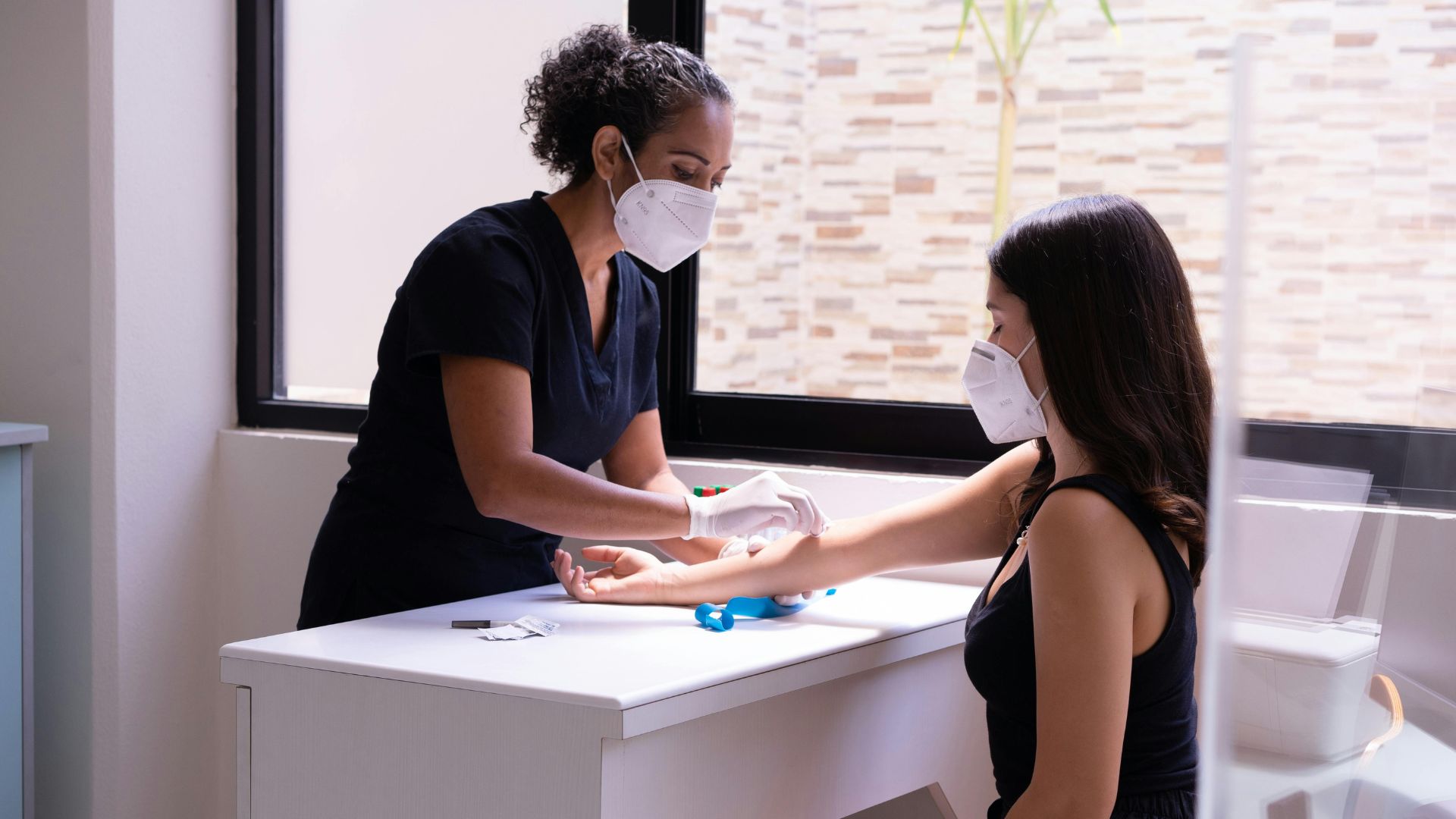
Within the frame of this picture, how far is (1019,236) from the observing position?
4.00 ft

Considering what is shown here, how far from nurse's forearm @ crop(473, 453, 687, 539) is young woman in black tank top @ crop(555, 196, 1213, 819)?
398mm

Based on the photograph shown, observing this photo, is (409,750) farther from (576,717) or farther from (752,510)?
(752,510)

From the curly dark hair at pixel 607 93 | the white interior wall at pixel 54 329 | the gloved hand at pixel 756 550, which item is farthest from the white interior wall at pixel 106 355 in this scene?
the gloved hand at pixel 756 550

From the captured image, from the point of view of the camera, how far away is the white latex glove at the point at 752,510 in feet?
4.92

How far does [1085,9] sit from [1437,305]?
3.53m

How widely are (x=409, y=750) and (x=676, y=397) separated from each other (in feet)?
3.51

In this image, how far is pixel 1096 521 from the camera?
108cm

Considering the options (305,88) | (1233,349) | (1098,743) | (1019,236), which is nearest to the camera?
(1233,349)

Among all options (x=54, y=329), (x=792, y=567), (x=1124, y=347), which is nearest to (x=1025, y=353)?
(x=1124, y=347)

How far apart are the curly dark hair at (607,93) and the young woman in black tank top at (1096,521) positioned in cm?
50

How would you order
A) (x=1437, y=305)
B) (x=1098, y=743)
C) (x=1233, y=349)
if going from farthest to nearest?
(x=1098, y=743)
(x=1437, y=305)
(x=1233, y=349)

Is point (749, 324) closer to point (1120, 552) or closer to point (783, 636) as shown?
point (783, 636)

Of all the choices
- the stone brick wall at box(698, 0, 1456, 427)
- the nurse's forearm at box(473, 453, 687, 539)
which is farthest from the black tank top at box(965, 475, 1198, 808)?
the stone brick wall at box(698, 0, 1456, 427)

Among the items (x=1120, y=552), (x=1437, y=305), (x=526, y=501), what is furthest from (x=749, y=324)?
(x=1437, y=305)
